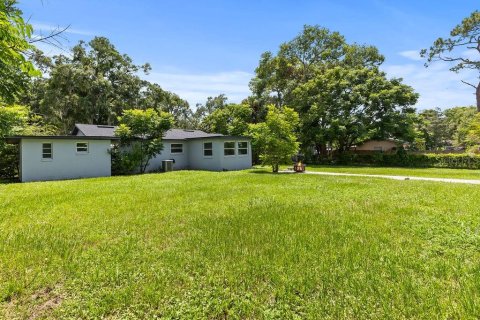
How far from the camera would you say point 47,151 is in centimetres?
1482

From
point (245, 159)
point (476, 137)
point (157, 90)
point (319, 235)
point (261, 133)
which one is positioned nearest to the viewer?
point (319, 235)

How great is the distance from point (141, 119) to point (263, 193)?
11.4 m

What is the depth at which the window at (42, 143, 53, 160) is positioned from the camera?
48.2 feet

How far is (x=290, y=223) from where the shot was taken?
215 inches

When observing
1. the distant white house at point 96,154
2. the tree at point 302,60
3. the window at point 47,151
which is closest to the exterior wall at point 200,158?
the distant white house at point 96,154

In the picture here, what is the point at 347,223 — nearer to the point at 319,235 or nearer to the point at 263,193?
Answer: the point at 319,235

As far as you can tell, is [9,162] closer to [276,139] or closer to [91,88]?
[91,88]

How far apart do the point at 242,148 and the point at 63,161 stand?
11.2 m

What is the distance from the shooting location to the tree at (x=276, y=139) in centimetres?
1605

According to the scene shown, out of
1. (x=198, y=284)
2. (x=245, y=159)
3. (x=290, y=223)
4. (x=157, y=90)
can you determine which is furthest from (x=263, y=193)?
(x=157, y=90)

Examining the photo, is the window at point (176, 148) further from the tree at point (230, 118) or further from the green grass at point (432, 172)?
the green grass at point (432, 172)

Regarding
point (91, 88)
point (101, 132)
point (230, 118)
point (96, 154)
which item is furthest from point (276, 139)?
point (91, 88)

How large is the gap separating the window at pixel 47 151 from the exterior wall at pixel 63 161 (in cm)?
12

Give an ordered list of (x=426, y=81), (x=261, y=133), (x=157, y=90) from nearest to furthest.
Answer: (x=261, y=133) < (x=426, y=81) < (x=157, y=90)
